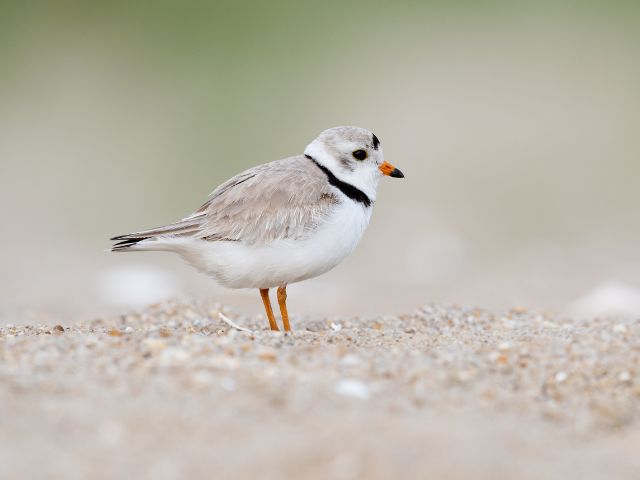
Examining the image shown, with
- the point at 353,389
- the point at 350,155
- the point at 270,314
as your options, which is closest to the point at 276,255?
the point at 270,314

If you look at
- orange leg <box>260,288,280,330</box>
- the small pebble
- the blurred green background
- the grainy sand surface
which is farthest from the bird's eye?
the blurred green background

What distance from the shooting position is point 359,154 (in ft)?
19.5

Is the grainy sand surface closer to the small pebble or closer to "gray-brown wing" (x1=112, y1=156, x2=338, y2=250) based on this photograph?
the small pebble

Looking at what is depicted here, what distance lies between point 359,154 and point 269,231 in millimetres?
949

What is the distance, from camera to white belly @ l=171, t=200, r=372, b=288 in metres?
5.31

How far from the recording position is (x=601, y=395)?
3.96m

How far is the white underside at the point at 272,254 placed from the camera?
17.4 feet

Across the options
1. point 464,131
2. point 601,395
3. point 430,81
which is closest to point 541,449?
point 601,395

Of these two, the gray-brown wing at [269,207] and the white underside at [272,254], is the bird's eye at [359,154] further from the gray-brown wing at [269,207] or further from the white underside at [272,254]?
the white underside at [272,254]

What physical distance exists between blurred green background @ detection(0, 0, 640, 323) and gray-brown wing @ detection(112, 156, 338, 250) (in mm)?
4026

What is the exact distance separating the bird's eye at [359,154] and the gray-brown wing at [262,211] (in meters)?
0.32

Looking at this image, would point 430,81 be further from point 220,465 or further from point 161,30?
point 220,465

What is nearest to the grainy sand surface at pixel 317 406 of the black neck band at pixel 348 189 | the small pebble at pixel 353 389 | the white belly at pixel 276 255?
the small pebble at pixel 353 389

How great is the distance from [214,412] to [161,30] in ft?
52.6
